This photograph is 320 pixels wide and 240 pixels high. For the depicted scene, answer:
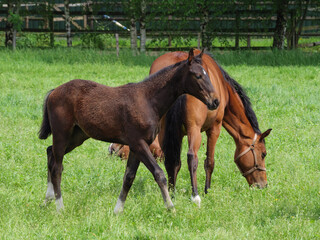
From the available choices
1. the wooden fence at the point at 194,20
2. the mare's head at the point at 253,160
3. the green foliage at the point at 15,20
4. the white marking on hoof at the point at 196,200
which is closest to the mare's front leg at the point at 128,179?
the white marking on hoof at the point at 196,200

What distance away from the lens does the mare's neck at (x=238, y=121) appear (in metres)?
7.01

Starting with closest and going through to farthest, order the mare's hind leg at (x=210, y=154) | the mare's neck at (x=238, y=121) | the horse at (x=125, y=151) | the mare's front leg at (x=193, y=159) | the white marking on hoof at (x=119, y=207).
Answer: the white marking on hoof at (x=119, y=207) < the mare's front leg at (x=193, y=159) < the mare's hind leg at (x=210, y=154) < the mare's neck at (x=238, y=121) < the horse at (x=125, y=151)

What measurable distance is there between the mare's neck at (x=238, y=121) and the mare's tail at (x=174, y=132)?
94 cm

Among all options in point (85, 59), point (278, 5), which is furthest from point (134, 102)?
point (278, 5)

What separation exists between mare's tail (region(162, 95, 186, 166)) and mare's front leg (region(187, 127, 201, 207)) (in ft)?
0.74

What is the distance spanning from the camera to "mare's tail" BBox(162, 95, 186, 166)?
6.27 metres

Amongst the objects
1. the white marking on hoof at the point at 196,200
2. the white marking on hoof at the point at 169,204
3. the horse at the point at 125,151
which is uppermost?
the white marking on hoof at the point at 169,204

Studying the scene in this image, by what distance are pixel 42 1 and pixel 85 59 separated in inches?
295

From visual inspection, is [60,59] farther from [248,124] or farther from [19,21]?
[248,124]

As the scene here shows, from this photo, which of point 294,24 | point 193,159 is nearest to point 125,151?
point 193,159

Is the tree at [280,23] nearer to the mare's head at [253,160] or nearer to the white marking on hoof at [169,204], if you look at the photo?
the mare's head at [253,160]

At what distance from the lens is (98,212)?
17.4 ft

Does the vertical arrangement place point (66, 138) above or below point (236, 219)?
above

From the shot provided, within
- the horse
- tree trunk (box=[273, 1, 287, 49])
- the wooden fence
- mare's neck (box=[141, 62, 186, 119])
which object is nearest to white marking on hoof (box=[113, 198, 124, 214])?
mare's neck (box=[141, 62, 186, 119])
